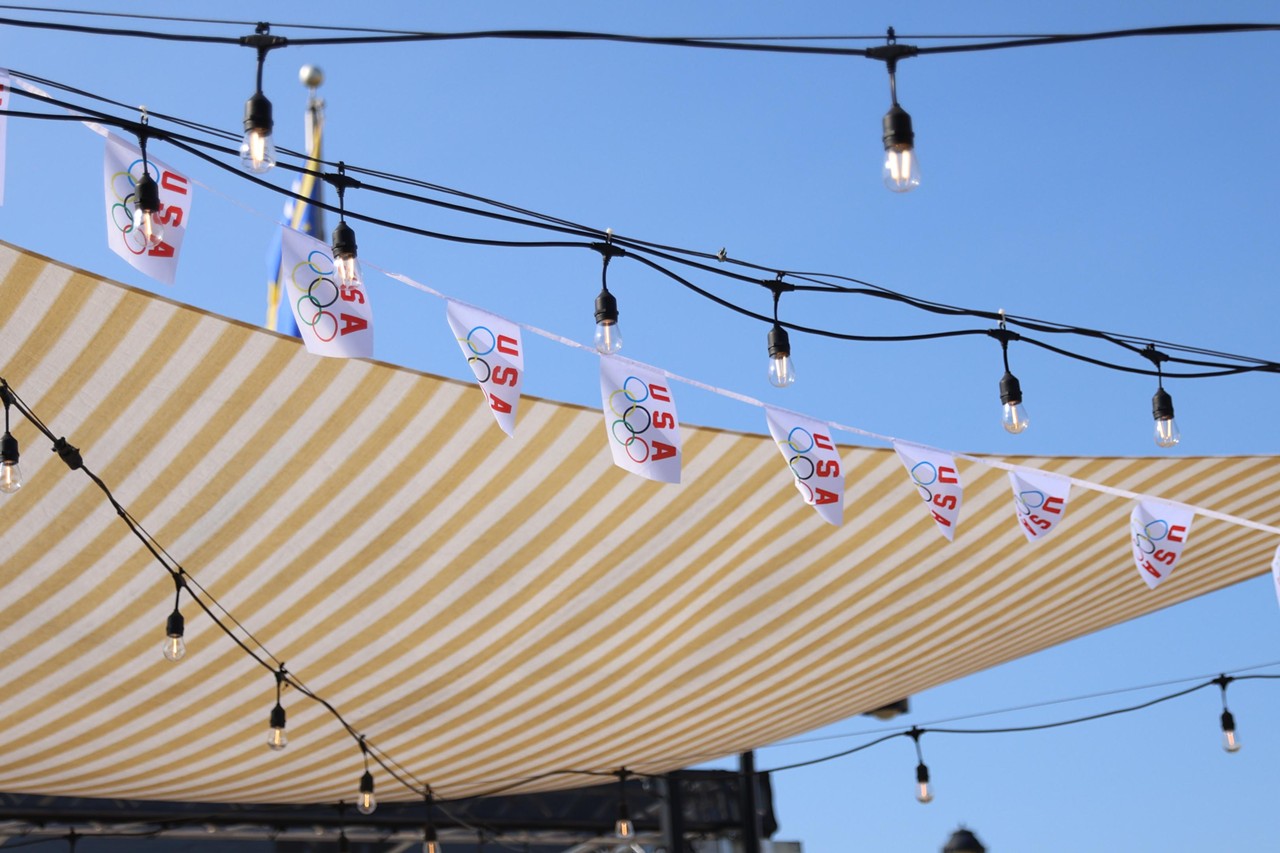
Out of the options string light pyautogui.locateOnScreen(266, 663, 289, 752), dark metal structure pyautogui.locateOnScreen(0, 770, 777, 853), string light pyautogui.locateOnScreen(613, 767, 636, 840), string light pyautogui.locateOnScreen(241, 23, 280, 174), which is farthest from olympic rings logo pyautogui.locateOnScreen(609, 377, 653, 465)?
dark metal structure pyautogui.locateOnScreen(0, 770, 777, 853)

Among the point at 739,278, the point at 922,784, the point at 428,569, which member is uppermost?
the point at 739,278

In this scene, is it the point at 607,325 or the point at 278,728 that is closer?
the point at 607,325

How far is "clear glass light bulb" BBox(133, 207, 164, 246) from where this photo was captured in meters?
3.45

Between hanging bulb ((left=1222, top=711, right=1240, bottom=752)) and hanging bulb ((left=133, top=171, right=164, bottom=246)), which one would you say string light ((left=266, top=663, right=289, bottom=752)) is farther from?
hanging bulb ((left=1222, top=711, right=1240, bottom=752))

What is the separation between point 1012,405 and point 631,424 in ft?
4.04

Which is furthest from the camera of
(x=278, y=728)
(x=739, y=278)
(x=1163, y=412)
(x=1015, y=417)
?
(x=278, y=728)

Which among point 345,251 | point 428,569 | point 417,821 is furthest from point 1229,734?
point 345,251

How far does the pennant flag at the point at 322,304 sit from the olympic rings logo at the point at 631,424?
1.04 meters

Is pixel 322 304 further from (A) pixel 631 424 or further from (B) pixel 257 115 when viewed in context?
(A) pixel 631 424

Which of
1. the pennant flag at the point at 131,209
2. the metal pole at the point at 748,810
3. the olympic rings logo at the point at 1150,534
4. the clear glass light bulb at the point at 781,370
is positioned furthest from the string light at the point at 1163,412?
the metal pole at the point at 748,810

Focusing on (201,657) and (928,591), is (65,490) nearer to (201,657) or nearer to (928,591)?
(201,657)

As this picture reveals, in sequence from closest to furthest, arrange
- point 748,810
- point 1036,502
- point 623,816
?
point 1036,502 < point 623,816 < point 748,810

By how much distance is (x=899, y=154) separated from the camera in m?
3.21

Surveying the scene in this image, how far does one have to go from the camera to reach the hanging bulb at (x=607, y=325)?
13.3 feet
